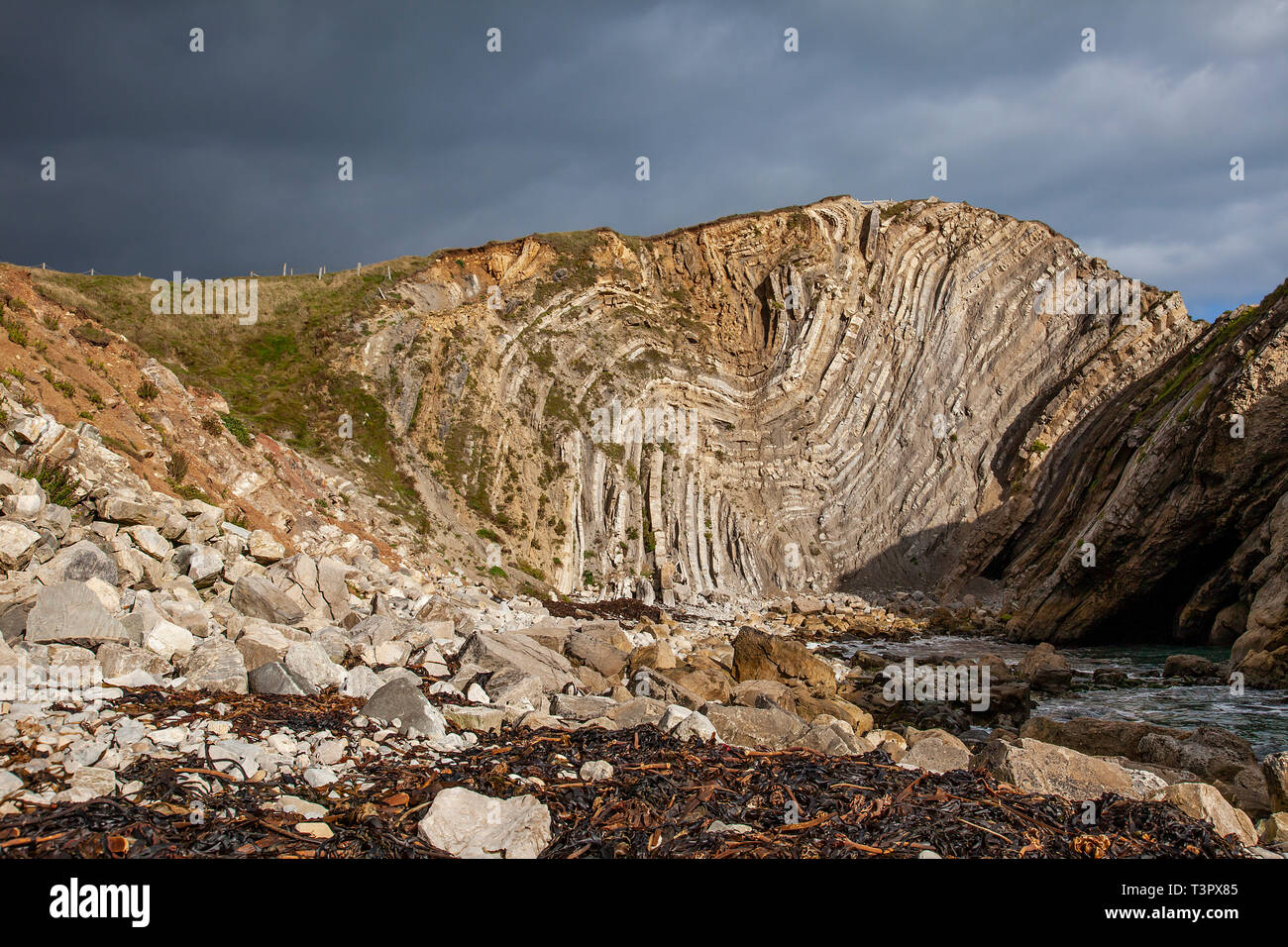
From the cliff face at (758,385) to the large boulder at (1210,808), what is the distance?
84.8 ft

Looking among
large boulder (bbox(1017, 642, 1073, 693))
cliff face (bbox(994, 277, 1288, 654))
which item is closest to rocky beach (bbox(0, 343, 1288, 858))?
large boulder (bbox(1017, 642, 1073, 693))

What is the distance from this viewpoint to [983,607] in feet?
108

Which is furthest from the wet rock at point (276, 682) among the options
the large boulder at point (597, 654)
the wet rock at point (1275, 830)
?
the wet rock at point (1275, 830)

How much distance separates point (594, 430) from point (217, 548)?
2775 cm

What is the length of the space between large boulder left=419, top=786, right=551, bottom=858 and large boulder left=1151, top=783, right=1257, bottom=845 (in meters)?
5.55

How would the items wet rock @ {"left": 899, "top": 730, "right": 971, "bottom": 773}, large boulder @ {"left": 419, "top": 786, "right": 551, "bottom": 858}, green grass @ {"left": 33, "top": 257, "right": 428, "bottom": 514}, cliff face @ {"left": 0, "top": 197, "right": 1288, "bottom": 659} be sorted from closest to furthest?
1. large boulder @ {"left": 419, "top": 786, "right": 551, "bottom": 858}
2. wet rock @ {"left": 899, "top": 730, "right": 971, "bottom": 773}
3. cliff face @ {"left": 0, "top": 197, "right": 1288, "bottom": 659}
4. green grass @ {"left": 33, "top": 257, "right": 428, "bottom": 514}

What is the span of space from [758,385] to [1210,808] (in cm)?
3826

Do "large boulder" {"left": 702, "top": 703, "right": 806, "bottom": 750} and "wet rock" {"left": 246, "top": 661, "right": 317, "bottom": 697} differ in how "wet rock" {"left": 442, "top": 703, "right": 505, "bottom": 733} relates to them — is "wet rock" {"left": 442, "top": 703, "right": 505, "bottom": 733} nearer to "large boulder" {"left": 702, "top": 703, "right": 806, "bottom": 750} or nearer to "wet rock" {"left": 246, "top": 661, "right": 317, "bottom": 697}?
"wet rock" {"left": 246, "top": 661, "right": 317, "bottom": 697}

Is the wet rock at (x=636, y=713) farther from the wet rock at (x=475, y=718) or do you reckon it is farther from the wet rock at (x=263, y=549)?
the wet rock at (x=263, y=549)

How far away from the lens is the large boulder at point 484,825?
14.5 ft

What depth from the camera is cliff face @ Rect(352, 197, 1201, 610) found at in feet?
111

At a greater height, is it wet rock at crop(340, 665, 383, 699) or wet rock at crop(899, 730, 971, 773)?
wet rock at crop(340, 665, 383, 699)

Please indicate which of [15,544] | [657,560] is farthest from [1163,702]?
[657,560]
